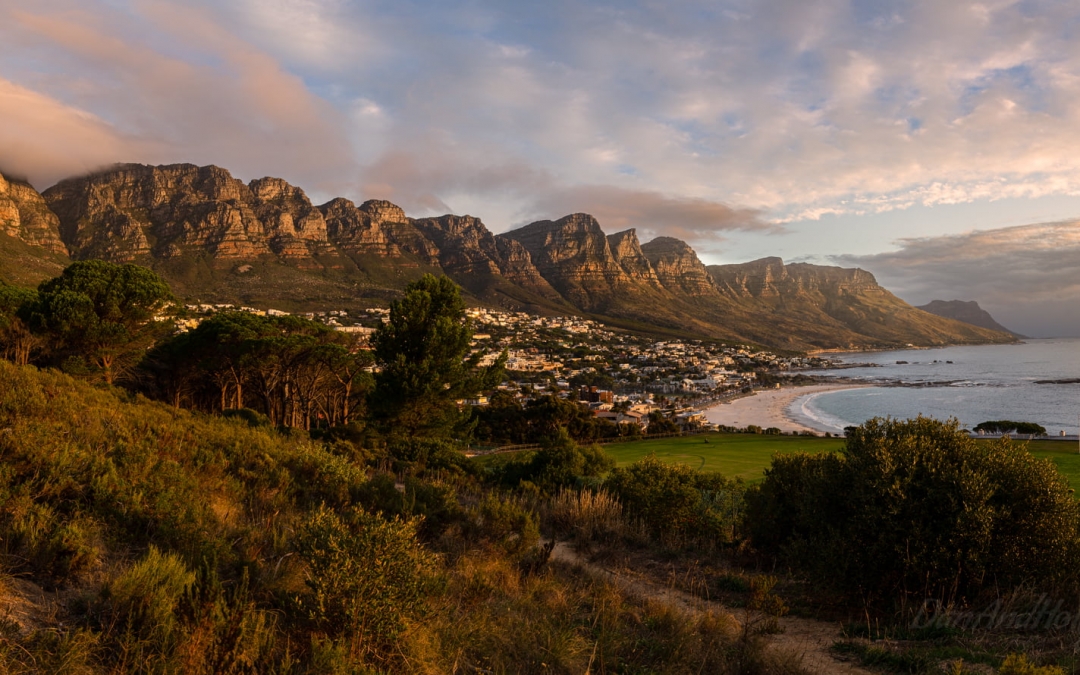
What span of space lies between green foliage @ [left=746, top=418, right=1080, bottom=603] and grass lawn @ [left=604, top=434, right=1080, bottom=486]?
1633 cm

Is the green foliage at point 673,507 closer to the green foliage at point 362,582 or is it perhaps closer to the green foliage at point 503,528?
the green foliage at point 503,528

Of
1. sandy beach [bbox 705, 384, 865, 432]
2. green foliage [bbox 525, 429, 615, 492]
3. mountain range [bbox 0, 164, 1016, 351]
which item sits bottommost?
sandy beach [bbox 705, 384, 865, 432]

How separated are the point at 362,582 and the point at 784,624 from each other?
5023mm

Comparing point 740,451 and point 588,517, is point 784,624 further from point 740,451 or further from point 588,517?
point 740,451

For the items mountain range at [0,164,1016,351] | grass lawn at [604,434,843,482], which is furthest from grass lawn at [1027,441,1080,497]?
mountain range at [0,164,1016,351]

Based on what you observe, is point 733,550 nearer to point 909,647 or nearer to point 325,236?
point 909,647

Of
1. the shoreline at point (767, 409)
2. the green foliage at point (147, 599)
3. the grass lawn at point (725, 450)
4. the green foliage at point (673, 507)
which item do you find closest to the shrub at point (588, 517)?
the green foliage at point (673, 507)

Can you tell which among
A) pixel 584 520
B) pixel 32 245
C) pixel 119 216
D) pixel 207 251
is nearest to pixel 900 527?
pixel 584 520

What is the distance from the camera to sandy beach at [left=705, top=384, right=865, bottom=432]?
63.7 m

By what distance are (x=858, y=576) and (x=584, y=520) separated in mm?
4425

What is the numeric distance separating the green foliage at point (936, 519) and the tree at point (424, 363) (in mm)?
13966

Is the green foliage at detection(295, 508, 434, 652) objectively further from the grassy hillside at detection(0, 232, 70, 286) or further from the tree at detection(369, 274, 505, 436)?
the grassy hillside at detection(0, 232, 70, 286)

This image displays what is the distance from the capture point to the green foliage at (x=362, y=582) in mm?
3652

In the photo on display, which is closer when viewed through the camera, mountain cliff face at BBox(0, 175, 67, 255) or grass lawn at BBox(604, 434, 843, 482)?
grass lawn at BBox(604, 434, 843, 482)
